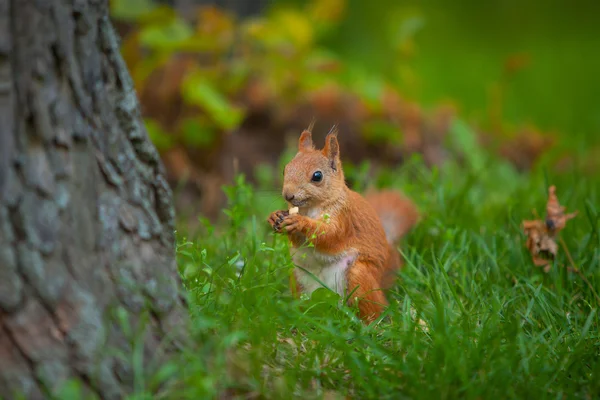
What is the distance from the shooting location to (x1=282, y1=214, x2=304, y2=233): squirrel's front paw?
2.27m

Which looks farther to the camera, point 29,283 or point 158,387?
point 158,387

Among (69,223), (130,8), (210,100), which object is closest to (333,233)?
(69,223)

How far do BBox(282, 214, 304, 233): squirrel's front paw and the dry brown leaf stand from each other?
97 cm

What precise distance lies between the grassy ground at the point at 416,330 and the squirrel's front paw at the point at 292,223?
4.6 inches

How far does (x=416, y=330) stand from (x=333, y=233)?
0.52 m

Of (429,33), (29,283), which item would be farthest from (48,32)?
(429,33)

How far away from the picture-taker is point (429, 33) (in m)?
7.89

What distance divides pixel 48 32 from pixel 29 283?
0.56 meters

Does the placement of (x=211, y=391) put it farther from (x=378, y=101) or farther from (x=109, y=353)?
(x=378, y=101)

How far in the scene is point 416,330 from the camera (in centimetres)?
201

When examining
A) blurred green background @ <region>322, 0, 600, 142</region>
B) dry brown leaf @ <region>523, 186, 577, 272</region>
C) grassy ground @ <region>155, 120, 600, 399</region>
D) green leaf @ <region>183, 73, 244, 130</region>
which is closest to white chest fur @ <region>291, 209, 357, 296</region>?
grassy ground @ <region>155, 120, 600, 399</region>

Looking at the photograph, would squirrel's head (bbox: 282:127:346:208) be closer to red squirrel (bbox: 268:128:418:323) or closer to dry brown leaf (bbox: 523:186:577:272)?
red squirrel (bbox: 268:128:418:323)

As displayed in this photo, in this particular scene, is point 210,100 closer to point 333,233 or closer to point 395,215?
point 395,215

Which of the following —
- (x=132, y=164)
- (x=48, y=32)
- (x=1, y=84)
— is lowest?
(x=132, y=164)
